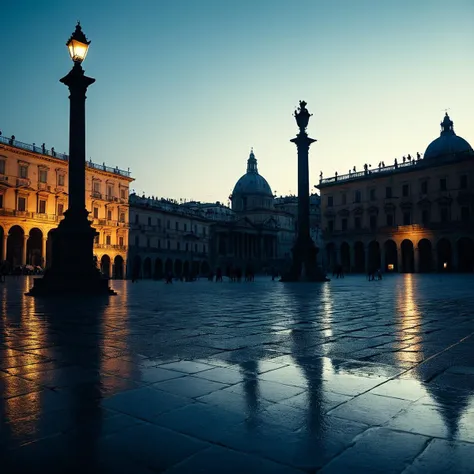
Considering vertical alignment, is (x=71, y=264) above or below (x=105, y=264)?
below

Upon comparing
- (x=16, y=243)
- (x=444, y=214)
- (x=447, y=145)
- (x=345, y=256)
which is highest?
(x=447, y=145)

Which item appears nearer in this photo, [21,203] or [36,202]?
[21,203]

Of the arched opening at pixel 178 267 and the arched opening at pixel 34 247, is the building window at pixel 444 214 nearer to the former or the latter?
the arched opening at pixel 178 267

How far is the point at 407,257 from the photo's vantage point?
59812 mm

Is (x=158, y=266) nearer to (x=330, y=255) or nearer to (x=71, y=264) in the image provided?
(x=330, y=255)

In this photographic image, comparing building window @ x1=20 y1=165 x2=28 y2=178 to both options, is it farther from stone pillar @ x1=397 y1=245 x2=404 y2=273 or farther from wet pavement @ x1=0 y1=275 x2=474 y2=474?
wet pavement @ x1=0 y1=275 x2=474 y2=474

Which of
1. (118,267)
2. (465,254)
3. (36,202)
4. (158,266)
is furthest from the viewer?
(158,266)

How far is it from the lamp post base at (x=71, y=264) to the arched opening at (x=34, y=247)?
38551 mm

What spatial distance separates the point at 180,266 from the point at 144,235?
33.5 feet

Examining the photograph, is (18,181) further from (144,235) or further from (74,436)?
(74,436)

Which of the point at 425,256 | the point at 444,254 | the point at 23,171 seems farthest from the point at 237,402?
the point at 444,254

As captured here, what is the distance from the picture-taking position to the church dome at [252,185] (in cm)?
10344

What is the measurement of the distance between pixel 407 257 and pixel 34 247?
44.6m

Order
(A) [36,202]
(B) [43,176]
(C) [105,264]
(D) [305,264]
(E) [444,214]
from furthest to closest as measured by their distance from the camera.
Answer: (C) [105,264], (E) [444,214], (B) [43,176], (A) [36,202], (D) [305,264]
